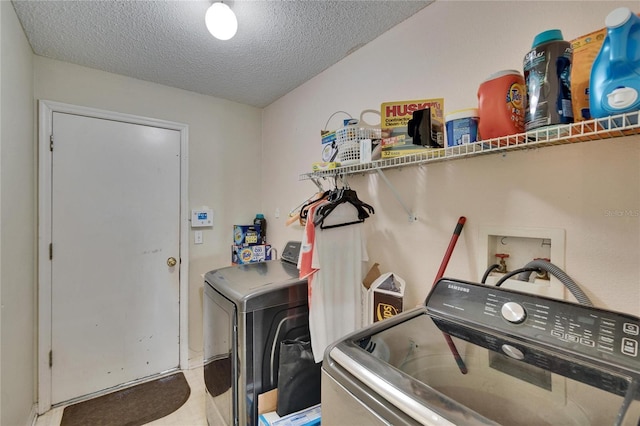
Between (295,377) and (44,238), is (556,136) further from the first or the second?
(44,238)

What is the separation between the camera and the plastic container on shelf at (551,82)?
81 centimetres

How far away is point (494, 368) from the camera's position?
809 millimetres

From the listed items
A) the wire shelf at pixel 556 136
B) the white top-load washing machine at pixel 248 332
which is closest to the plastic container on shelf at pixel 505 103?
the wire shelf at pixel 556 136

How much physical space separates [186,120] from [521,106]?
8.24 ft

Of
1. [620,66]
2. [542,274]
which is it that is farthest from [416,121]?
[542,274]

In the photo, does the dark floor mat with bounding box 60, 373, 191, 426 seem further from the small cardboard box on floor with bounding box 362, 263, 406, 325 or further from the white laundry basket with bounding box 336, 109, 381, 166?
the white laundry basket with bounding box 336, 109, 381, 166

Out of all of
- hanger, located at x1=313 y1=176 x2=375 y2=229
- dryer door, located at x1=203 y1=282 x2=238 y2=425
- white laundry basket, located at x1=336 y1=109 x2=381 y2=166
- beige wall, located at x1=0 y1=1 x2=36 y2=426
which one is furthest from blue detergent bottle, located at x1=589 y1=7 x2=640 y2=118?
beige wall, located at x1=0 y1=1 x2=36 y2=426

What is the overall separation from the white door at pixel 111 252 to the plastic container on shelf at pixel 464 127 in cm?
227

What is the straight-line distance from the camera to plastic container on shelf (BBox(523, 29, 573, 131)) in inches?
31.9

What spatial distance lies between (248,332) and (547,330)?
120cm

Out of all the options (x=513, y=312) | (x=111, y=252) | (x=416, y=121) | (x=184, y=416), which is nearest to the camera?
(x=513, y=312)

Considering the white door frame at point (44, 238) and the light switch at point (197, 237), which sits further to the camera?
the light switch at point (197, 237)

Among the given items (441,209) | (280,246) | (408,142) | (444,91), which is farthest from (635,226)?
(280,246)

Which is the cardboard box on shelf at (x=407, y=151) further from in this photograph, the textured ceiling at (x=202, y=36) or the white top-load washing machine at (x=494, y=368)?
the textured ceiling at (x=202, y=36)
